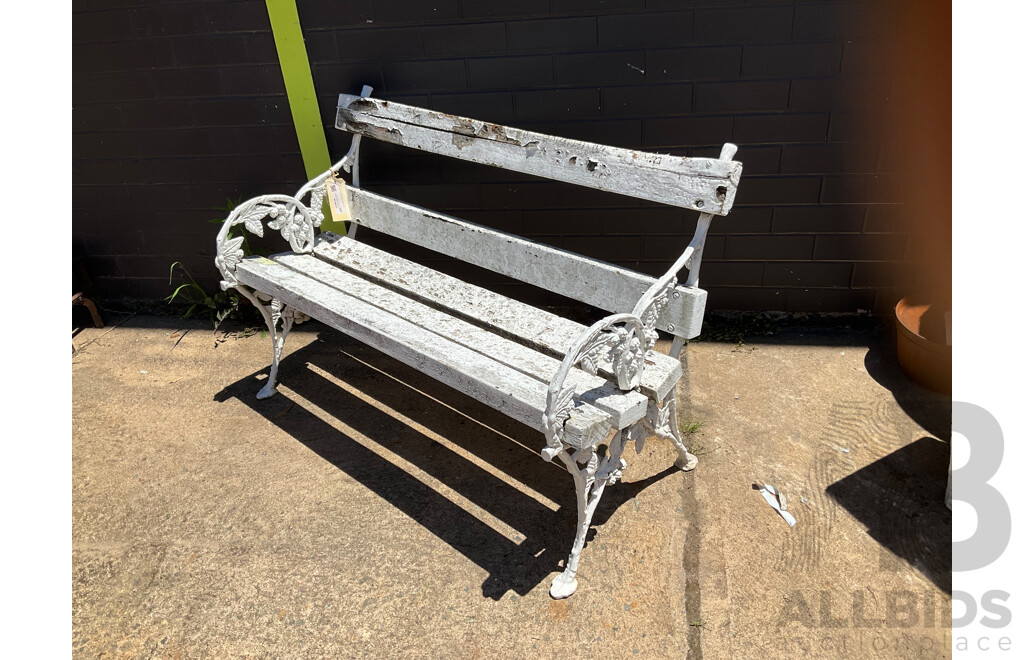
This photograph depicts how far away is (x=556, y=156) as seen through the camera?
2699mm

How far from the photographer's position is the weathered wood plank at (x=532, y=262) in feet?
7.96

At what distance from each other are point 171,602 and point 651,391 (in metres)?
1.86

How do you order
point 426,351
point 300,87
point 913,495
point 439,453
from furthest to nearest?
point 300,87 → point 439,453 → point 913,495 → point 426,351

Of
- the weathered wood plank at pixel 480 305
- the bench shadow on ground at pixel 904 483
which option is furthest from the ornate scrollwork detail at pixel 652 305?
the bench shadow on ground at pixel 904 483

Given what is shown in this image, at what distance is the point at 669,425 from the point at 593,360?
0.74 meters

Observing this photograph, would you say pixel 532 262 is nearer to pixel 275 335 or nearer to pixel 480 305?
pixel 480 305

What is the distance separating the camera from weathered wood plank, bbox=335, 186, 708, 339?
2.43 m

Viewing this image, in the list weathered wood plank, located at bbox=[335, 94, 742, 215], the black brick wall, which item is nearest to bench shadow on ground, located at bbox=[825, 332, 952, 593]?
the black brick wall

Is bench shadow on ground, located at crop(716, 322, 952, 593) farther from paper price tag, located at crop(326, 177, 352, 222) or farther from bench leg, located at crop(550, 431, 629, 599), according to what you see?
paper price tag, located at crop(326, 177, 352, 222)

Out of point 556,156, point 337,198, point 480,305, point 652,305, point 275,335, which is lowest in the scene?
point 275,335

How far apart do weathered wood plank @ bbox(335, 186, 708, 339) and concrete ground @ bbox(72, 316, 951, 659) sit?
0.75 m

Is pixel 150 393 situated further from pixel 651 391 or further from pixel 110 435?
pixel 651 391

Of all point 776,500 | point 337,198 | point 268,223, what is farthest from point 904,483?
point 268,223
